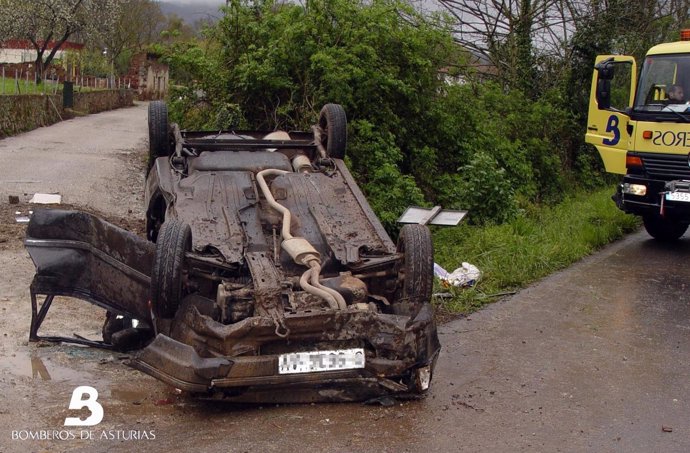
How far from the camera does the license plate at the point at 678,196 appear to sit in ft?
34.5

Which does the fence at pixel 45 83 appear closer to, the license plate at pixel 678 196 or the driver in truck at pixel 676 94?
the driver in truck at pixel 676 94

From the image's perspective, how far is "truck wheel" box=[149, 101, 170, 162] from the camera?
305 inches

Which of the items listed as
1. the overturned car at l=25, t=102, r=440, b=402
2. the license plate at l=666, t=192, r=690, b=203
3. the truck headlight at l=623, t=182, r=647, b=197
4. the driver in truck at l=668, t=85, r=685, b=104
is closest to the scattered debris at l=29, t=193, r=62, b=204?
the overturned car at l=25, t=102, r=440, b=402

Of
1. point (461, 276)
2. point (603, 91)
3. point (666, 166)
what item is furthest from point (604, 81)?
point (461, 276)

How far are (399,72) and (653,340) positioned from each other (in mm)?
6446

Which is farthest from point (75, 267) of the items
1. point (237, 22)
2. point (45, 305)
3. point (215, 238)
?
point (237, 22)

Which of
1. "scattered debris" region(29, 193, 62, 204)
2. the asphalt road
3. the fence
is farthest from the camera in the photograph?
the fence

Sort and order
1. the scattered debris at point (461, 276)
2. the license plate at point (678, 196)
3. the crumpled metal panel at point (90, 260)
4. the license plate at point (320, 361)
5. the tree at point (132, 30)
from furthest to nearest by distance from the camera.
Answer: the tree at point (132, 30), the license plate at point (678, 196), the scattered debris at point (461, 276), the crumpled metal panel at point (90, 260), the license plate at point (320, 361)

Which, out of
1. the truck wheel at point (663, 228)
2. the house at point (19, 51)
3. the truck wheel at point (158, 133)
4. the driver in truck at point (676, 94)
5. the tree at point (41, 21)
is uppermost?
the tree at point (41, 21)

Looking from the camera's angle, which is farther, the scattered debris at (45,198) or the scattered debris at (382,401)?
the scattered debris at (45,198)

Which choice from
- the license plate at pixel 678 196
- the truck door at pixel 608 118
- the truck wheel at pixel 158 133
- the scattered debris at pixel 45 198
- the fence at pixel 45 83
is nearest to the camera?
the truck wheel at pixel 158 133

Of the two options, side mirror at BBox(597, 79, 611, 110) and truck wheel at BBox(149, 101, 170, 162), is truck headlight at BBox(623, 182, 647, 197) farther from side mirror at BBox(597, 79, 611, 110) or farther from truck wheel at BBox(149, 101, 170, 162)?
truck wheel at BBox(149, 101, 170, 162)

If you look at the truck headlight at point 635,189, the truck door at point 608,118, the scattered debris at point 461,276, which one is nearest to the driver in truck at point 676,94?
the truck door at point 608,118

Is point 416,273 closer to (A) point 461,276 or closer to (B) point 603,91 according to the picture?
(A) point 461,276
